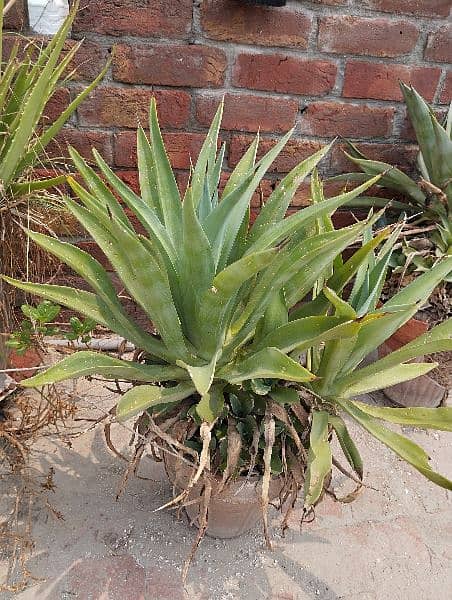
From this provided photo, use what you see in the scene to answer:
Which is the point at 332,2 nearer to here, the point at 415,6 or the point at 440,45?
the point at 415,6

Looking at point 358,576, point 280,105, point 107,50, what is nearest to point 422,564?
point 358,576

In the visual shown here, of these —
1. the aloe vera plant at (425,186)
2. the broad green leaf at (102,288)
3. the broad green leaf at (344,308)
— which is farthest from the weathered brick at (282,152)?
the broad green leaf at (344,308)

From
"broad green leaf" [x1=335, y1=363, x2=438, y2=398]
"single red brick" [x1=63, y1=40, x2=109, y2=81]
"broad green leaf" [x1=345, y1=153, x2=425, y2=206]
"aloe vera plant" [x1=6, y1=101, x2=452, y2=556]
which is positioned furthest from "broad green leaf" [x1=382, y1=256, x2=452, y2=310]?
"single red brick" [x1=63, y1=40, x2=109, y2=81]

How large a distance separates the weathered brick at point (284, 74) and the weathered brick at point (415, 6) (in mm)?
178

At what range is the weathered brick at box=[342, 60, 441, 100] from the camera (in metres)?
1.43

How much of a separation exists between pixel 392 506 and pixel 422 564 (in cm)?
15

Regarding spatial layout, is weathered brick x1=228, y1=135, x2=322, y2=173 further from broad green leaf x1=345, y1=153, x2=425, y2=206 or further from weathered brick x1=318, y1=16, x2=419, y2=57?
weathered brick x1=318, y1=16, x2=419, y2=57

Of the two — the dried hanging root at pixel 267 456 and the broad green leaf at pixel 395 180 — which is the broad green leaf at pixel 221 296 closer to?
the dried hanging root at pixel 267 456

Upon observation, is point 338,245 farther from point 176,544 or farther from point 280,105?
point 280,105

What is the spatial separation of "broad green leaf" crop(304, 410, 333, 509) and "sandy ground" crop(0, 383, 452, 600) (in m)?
0.31

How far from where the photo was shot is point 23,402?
1241 millimetres

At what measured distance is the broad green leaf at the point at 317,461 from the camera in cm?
78

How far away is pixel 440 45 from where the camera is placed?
56.9 inches

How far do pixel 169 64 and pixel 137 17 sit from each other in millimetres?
125
